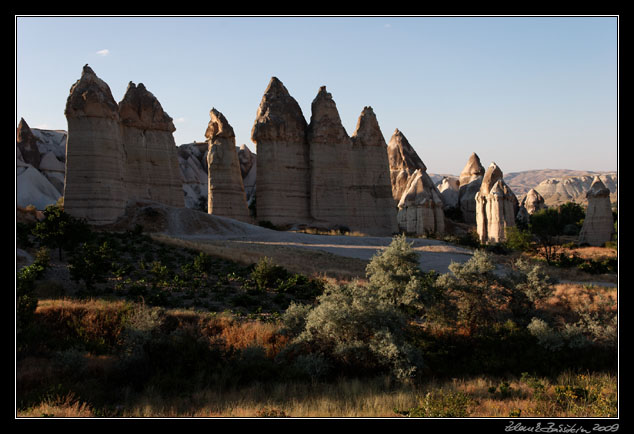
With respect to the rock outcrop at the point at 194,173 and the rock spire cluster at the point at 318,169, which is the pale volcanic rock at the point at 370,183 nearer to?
the rock spire cluster at the point at 318,169

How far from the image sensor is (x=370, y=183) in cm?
3688

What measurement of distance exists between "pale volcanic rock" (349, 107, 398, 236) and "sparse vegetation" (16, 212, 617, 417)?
2252cm

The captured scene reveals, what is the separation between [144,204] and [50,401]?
933 inches

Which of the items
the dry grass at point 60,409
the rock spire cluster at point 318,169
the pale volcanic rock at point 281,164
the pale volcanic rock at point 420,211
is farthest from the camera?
the pale volcanic rock at point 420,211

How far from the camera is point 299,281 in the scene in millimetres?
16203

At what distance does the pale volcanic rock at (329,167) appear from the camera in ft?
116

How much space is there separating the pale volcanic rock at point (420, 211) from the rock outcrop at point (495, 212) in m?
3.37

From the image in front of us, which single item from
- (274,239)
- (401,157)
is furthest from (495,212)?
(401,157)

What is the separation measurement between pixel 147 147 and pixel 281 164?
8.55 meters

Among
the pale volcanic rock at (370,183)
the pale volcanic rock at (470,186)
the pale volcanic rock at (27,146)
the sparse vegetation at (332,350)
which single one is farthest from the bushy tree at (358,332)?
the pale volcanic rock at (27,146)

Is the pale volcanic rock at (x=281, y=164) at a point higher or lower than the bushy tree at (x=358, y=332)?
higher

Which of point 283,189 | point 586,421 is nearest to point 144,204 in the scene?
point 283,189

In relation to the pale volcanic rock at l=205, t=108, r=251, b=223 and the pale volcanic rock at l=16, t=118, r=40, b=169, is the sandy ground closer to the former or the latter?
the pale volcanic rock at l=205, t=108, r=251, b=223

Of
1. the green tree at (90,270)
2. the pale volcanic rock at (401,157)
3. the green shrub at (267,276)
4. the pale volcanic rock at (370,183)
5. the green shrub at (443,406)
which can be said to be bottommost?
the green shrub at (443,406)
